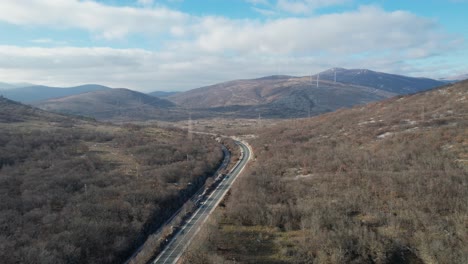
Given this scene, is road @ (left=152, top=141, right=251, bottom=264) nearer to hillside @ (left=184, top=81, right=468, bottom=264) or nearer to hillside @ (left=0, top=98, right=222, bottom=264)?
hillside @ (left=184, top=81, right=468, bottom=264)

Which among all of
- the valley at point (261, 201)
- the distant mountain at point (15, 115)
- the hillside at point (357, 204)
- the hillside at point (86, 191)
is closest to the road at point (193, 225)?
the valley at point (261, 201)

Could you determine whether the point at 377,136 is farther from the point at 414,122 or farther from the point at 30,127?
the point at 30,127

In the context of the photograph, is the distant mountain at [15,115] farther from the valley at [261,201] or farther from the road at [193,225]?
the road at [193,225]

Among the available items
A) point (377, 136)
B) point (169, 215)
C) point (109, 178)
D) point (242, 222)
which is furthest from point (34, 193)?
point (377, 136)

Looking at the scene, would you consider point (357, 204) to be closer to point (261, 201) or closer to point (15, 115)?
point (261, 201)

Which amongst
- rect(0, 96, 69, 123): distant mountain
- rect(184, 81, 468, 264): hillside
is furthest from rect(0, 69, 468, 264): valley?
rect(0, 96, 69, 123): distant mountain

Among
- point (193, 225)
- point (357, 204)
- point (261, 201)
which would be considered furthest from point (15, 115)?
point (357, 204)
